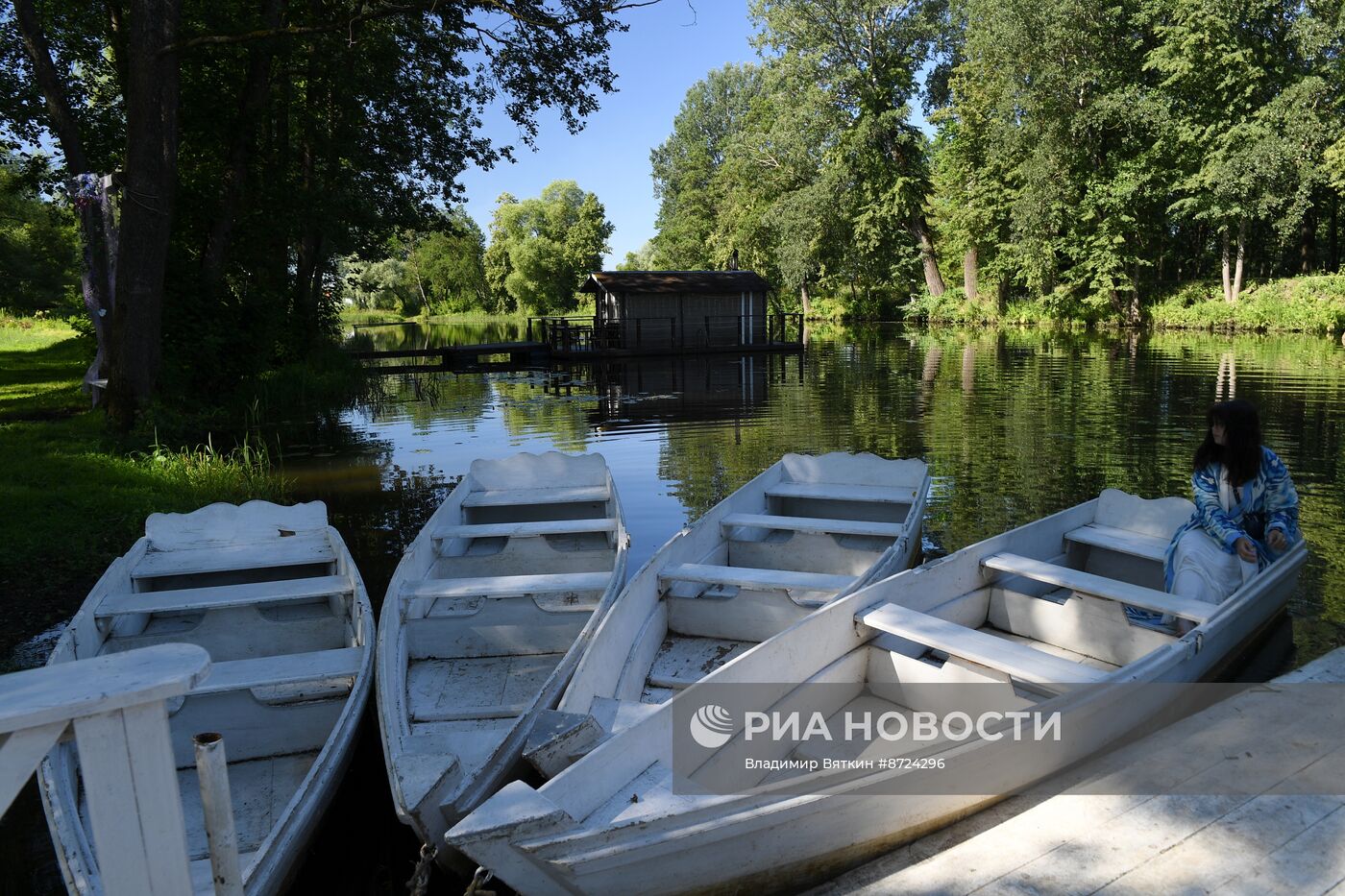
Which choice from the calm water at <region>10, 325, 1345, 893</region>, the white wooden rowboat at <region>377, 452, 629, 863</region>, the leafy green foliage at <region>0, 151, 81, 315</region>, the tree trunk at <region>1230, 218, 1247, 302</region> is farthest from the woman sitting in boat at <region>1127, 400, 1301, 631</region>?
the leafy green foliage at <region>0, 151, 81, 315</region>

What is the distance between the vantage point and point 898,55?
39.4 m

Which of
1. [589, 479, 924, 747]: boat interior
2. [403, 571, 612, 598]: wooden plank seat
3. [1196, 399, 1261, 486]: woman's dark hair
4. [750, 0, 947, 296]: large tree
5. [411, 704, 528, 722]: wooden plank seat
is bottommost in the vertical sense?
[411, 704, 528, 722]: wooden plank seat

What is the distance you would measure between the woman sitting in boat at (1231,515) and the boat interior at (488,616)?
132 inches

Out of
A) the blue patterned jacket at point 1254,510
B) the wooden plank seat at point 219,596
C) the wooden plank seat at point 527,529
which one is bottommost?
the wooden plank seat at point 219,596

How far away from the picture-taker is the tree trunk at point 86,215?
11.2 m

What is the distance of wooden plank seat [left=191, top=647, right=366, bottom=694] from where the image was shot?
418 cm

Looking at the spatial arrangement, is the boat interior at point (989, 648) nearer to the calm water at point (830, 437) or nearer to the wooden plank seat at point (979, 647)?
the wooden plank seat at point (979, 647)

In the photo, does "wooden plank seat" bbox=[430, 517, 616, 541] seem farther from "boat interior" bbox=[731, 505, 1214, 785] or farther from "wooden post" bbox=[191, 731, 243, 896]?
"wooden post" bbox=[191, 731, 243, 896]

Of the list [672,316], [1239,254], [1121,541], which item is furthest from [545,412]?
[1239,254]

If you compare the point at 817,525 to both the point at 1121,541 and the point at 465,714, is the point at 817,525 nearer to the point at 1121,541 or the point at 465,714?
the point at 1121,541

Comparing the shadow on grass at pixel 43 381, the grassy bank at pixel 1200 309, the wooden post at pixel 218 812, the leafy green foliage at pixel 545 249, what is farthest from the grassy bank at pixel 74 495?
the leafy green foliage at pixel 545 249

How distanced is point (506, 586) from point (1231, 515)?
4250 millimetres

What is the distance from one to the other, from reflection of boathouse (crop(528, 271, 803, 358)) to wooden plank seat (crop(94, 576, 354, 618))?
24876 mm

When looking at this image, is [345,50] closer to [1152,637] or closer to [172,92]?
[172,92]
